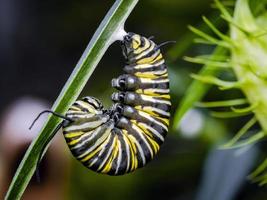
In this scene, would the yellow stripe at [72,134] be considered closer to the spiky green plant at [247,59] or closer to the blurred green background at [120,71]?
the spiky green plant at [247,59]

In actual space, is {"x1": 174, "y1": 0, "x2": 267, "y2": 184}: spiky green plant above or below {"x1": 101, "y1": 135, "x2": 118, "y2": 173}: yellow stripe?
above

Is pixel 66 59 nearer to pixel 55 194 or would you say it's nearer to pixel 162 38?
pixel 162 38

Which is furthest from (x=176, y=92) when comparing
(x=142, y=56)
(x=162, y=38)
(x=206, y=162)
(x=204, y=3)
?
(x=162, y=38)

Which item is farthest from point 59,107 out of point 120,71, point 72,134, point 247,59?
point 120,71

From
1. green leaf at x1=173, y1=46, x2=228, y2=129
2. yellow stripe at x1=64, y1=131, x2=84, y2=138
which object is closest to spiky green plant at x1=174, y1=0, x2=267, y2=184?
green leaf at x1=173, y1=46, x2=228, y2=129

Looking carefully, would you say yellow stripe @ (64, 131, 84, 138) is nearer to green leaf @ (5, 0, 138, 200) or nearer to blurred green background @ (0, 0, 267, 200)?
green leaf @ (5, 0, 138, 200)

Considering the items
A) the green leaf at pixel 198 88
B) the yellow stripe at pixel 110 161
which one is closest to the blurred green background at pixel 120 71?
the green leaf at pixel 198 88
